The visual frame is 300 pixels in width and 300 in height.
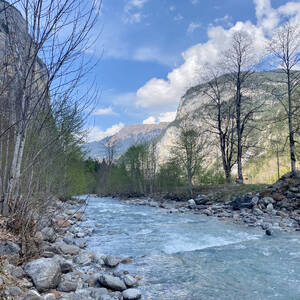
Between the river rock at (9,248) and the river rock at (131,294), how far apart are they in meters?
1.69

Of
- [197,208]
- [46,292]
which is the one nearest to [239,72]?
[197,208]

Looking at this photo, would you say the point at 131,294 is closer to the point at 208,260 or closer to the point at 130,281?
the point at 130,281

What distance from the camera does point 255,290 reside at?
368 centimetres

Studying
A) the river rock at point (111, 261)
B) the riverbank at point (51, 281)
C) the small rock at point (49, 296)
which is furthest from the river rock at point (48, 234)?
the small rock at point (49, 296)

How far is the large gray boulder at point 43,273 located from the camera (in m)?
3.22

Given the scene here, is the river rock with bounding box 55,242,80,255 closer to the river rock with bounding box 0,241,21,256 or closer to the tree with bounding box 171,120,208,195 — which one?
the river rock with bounding box 0,241,21,256

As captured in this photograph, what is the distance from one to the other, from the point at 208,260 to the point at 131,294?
2325 mm

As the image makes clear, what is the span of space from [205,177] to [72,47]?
65.0 feet

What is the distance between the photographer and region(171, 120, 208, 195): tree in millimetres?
19281

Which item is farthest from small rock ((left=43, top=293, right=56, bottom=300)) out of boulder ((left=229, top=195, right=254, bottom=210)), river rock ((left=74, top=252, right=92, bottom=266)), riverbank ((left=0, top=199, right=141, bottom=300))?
boulder ((left=229, top=195, right=254, bottom=210))

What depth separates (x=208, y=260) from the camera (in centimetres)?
521

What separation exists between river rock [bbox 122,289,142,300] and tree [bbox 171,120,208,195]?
1576 cm

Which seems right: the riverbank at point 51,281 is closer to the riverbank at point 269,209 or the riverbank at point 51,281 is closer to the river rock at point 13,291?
the river rock at point 13,291

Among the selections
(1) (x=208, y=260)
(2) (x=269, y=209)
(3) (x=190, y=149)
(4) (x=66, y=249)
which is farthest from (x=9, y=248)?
(3) (x=190, y=149)
